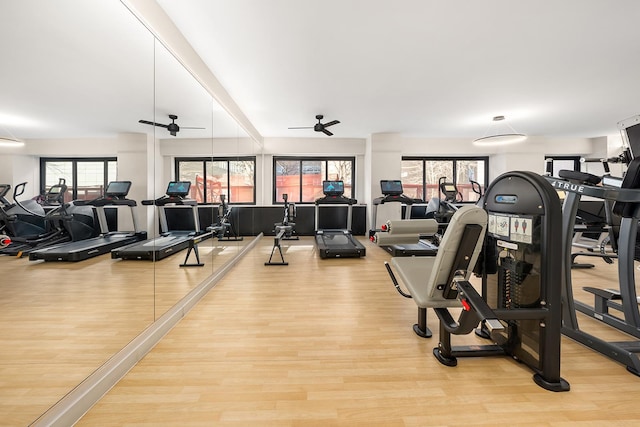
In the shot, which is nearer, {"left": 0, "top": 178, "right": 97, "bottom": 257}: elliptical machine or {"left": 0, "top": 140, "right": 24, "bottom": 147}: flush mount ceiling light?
{"left": 0, "top": 140, "right": 24, "bottom": 147}: flush mount ceiling light

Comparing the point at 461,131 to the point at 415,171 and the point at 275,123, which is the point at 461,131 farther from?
the point at 275,123

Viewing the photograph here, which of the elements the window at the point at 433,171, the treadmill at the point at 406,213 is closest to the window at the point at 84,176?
the treadmill at the point at 406,213

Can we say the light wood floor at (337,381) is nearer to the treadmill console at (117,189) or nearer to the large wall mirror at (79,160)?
the large wall mirror at (79,160)

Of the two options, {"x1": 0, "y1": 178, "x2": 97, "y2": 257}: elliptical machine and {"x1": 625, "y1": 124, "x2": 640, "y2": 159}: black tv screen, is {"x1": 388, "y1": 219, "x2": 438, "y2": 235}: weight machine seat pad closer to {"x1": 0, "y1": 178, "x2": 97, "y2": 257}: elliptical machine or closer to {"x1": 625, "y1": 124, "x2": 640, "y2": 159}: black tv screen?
{"x1": 625, "y1": 124, "x2": 640, "y2": 159}: black tv screen

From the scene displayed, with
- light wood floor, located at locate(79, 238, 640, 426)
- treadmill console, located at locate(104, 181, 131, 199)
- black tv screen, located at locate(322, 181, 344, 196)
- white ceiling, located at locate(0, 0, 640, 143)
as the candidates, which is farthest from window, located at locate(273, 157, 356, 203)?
treadmill console, located at locate(104, 181, 131, 199)

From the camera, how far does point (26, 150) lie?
4.55 feet

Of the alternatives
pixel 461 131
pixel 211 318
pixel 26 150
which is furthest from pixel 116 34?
pixel 461 131

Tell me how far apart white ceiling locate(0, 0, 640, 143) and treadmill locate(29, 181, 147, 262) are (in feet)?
1.42

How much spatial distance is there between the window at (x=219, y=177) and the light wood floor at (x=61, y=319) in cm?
123

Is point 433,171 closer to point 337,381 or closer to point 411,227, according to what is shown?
point 411,227

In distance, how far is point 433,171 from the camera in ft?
28.1

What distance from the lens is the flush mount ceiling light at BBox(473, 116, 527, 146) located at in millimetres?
5832

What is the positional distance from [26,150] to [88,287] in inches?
39.8

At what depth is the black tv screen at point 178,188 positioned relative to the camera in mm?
2895
